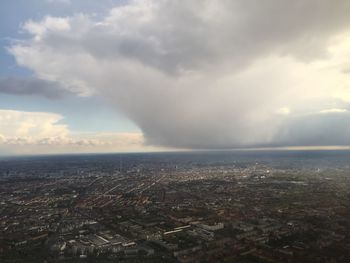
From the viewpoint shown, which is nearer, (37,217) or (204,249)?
(204,249)

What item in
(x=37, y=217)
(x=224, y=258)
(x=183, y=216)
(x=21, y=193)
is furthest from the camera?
(x=21, y=193)

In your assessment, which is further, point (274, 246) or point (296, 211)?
point (296, 211)

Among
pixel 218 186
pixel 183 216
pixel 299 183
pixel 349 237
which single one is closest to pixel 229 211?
pixel 183 216

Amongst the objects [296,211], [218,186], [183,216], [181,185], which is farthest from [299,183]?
[183,216]

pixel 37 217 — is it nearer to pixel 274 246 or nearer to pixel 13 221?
pixel 13 221

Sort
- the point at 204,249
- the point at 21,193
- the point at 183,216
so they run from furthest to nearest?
the point at 21,193 → the point at 183,216 → the point at 204,249

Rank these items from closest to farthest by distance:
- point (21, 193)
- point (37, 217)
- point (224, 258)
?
point (224, 258) → point (37, 217) → point (21, 193)

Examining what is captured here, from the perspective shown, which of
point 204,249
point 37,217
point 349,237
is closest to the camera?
point 204,249

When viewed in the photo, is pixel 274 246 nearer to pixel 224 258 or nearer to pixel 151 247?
pixel 224 258
